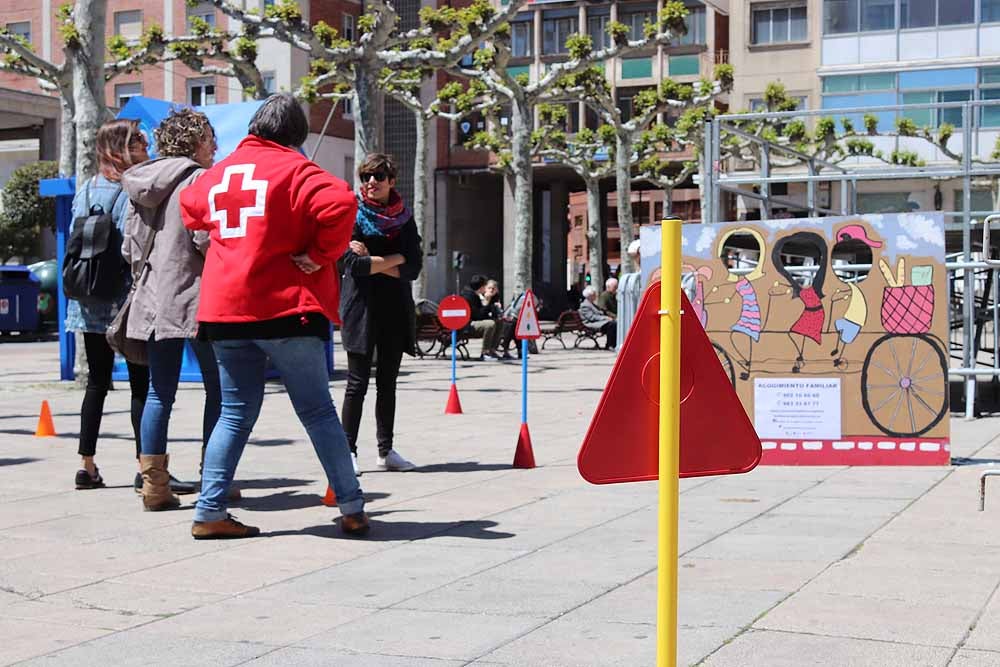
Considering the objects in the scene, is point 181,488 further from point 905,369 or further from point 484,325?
point 484,325

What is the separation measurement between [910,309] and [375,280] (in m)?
3.38

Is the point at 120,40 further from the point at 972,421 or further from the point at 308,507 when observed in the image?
the point at 308,507

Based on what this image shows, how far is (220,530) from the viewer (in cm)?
632

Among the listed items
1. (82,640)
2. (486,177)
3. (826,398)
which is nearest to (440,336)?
(826,398)

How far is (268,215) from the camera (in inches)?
238

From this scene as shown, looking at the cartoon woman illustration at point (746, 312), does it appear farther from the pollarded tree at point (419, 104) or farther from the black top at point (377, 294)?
the pollarded tree at point (419, 104)

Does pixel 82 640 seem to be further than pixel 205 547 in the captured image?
No

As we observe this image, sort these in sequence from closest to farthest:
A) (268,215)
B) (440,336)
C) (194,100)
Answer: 1. (268,215)
2. (440,336)
3. (194,100)

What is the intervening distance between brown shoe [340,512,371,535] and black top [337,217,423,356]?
2080 millimetres

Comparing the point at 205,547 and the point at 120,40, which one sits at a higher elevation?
the point at 120,40

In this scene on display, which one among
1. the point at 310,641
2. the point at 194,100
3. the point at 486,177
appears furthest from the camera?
the point at 486,177

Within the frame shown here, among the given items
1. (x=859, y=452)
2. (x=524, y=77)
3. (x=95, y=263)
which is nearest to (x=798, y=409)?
(x=859, y=452)

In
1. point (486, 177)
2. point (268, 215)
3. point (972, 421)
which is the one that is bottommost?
point (972, 421)

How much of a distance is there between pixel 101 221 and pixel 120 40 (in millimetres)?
24547
